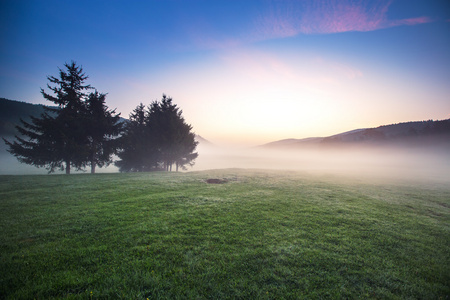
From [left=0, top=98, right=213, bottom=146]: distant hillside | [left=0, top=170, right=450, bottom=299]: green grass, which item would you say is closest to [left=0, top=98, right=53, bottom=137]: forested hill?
[left=0, top=98, right=213, bottom=146]: distant hillside

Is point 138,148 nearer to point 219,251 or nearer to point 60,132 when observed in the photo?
point 60,132

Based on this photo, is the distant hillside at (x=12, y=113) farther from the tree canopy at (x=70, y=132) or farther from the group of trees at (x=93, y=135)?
the tree canopy at (x=70, y=132)

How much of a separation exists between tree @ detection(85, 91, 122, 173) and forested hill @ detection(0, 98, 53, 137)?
93.9m

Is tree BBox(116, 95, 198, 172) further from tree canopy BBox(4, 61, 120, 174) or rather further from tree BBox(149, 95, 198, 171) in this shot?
tree canopy BBox(4, 61, 120, 174)

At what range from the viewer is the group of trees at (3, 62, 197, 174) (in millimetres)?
20297

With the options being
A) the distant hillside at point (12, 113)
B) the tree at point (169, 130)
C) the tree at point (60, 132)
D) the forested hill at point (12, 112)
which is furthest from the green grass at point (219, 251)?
the forested hill at point (12, 112)

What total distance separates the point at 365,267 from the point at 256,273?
3.13 meters

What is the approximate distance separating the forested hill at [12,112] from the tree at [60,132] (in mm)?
91851

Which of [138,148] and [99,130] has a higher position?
[99,130]

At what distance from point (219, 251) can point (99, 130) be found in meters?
27.3

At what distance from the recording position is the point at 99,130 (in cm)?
2362

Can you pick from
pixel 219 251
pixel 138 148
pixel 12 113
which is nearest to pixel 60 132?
pixel 138 148

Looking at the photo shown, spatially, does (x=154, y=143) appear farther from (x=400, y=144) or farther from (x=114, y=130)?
(x=400, y=144)

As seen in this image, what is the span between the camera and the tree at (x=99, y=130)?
23.0 meters
